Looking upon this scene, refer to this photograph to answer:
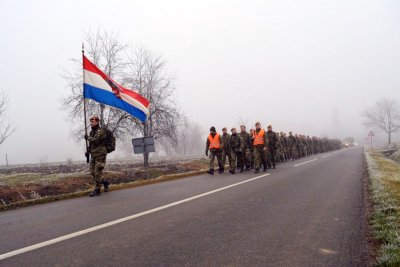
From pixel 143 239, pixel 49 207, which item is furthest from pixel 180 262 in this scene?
pixel 49 207

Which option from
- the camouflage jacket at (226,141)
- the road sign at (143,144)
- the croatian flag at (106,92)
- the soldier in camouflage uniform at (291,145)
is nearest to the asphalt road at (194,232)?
the croatian flag at (106,92)

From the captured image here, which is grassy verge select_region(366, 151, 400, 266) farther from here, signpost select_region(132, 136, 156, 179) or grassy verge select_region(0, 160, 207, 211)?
signpost select_region(132, 136, 156, 179)

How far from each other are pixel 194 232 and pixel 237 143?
11.2 m

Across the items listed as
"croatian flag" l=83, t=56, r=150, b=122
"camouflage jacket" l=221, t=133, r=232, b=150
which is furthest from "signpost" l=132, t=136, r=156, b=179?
"camouflage jacket" l=221, t=133, r=232, b=150

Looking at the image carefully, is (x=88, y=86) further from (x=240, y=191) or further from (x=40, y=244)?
(x=40, y=244)

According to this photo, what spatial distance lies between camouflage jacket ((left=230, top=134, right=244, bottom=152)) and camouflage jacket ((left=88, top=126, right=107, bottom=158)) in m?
7.51

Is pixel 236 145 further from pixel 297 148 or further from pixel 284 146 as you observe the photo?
pixel 297 148

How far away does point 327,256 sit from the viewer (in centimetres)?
357

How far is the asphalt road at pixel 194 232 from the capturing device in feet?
11.7

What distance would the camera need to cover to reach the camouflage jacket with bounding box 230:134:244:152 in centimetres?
1553

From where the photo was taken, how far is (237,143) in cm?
1559

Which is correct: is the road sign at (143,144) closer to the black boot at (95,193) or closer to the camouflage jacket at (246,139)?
the black boot at (95,193)

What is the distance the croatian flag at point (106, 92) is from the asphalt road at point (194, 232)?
11.9 ft

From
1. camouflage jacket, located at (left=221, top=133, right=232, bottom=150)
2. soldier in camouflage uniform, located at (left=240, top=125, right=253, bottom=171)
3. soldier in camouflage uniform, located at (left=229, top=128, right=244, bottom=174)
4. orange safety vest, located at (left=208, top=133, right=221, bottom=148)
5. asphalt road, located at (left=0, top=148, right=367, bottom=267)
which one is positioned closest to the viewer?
asphalt road, located at (left=0, top=148, right=367, bottom=267)
